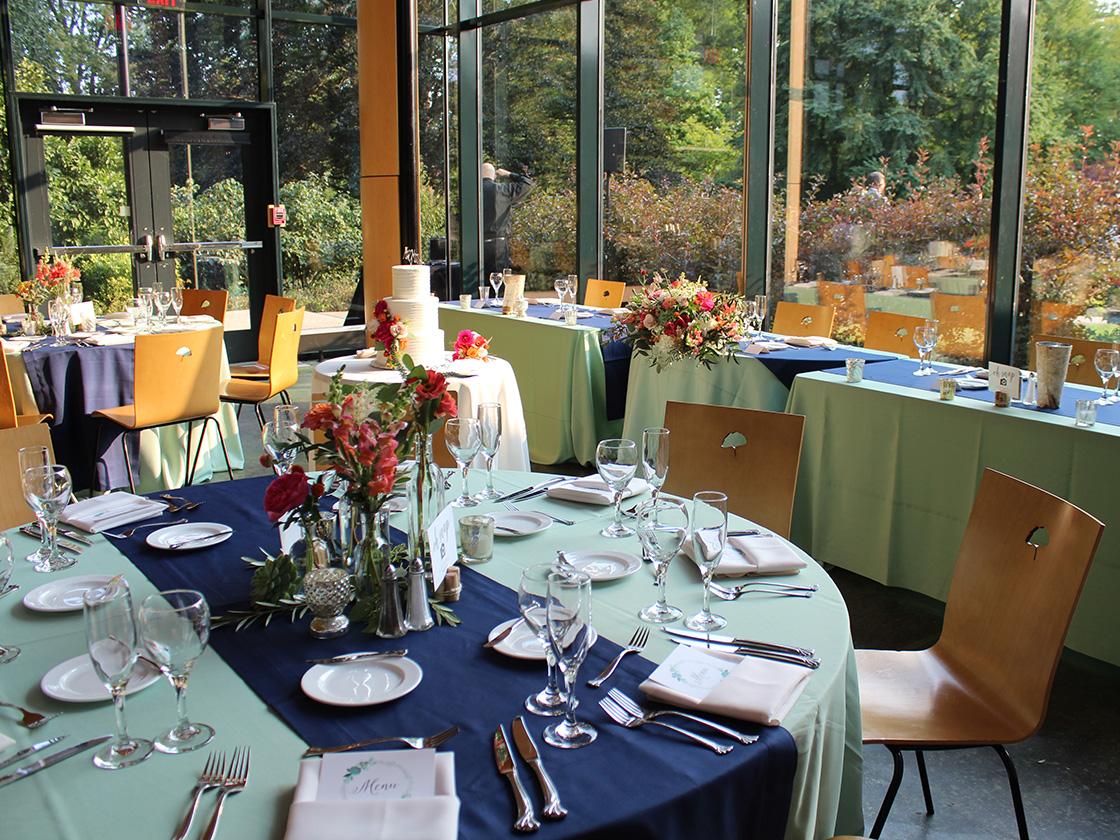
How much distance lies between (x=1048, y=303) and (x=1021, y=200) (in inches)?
23.3

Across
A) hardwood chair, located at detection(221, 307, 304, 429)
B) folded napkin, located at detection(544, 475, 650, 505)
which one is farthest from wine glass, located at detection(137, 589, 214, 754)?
hardwood chair, located at detection(221, 307, 304, 429)

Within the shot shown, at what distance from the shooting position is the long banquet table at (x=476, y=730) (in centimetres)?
114

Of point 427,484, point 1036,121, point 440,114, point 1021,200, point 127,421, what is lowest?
point 127,421

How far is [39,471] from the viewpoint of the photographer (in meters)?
1.92

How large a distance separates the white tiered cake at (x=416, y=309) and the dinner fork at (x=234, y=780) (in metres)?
3.02

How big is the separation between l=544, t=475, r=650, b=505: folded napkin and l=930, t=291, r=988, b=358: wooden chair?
3.64 metres

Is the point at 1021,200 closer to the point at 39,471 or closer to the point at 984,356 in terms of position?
the point at 984,356

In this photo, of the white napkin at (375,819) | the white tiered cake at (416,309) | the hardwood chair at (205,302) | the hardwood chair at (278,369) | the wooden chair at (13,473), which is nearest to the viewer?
the white napkin at (375,819)

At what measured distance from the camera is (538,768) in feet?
3.94

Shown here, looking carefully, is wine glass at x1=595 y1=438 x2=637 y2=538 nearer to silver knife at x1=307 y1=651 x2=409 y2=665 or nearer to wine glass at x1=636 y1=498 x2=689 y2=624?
wine glass at x1=636 y1=498 x2=689 y2=624

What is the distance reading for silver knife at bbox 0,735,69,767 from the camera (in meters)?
1.24

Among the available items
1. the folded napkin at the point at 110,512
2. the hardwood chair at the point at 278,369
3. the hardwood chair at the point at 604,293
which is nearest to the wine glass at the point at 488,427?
the folded napkin at the point at 110,512

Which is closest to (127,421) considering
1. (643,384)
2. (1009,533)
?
(643,384)

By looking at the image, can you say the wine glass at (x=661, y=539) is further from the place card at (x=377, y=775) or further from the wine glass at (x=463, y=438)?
the place card at (x=377, y=775)
